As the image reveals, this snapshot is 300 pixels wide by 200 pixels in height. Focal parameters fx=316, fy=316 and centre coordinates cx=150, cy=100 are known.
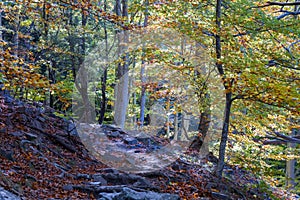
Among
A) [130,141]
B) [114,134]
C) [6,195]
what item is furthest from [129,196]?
[114,134]

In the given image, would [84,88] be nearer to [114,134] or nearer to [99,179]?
[114,134]

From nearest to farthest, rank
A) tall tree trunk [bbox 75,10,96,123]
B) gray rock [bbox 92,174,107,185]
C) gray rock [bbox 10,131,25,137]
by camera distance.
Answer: gray rock [bbox 92,174,107,185] < gray rock [bbox 10,131,25,137] < tall tree trunk [bbox 75,10,96,123]

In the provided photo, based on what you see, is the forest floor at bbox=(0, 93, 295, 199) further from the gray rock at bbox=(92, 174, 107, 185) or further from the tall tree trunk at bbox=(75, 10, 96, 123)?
the tall tree trunk at bbox=(75, 10, 96, 123)

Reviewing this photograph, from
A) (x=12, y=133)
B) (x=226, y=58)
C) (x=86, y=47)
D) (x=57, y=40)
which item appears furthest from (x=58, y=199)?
(x=86, y=47)

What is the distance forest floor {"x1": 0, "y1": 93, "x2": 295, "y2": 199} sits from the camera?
5.80 m

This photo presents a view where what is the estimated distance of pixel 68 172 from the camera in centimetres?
713

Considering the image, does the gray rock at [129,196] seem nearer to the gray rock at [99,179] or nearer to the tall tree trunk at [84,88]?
the gray rock at [99,179]

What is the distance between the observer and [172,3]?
353 inches

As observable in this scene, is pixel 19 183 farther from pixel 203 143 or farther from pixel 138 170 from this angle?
pixel 203 143

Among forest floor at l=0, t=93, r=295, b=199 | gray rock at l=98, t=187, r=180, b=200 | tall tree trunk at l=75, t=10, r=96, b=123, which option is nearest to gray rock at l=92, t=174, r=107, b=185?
forest floor at l=0, t=93, r=295, b=199

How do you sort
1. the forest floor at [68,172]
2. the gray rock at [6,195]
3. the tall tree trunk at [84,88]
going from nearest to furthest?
the gray rock at [6,195] → the forest floor at [68,172] → the tall tree trunk at [84,88]

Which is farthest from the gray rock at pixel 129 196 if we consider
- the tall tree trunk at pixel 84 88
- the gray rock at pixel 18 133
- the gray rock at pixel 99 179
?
the tall tree trunk at pixel 84 88

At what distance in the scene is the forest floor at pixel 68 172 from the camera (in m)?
5.80

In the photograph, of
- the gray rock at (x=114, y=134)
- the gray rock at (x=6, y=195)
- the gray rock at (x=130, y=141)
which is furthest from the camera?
the gray rock at (x=114, y=134)
